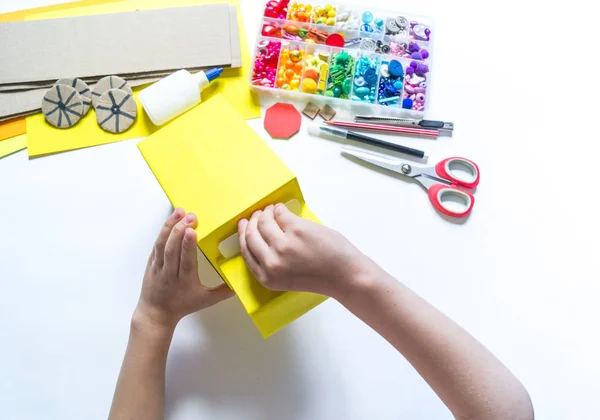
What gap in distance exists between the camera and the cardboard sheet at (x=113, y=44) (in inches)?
26.5

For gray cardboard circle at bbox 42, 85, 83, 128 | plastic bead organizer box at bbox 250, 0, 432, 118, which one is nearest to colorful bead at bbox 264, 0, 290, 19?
plastic bead organizer box at bbox 250, 0, 432, 118

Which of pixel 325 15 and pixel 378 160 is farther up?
pixel 325 15

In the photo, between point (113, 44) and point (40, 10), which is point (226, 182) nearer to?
point (113, 44)

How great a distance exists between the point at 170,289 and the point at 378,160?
1.09 ft

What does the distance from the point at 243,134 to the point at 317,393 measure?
31 centimetres

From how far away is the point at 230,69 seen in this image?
0.70m

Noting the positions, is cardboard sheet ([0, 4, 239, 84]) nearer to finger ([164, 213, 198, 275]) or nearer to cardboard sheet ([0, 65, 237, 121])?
cardboard sheet ([0, 65, 237, 121])

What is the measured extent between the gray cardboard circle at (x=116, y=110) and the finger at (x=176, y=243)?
0.26 meters

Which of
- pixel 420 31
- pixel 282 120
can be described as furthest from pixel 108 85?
pixel 420 31

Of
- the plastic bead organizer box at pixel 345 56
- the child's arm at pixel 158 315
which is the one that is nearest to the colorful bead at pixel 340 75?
the plastic bead organizer box at pixel 345 56

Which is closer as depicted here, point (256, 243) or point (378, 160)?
point (256, 243)

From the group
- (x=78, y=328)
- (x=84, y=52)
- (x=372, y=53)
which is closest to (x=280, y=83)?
(x=372, y=53)

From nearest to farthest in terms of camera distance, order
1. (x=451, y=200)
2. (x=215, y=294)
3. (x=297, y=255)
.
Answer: (x=297, y=255), (x=215, y=294), (x=451, y=200)

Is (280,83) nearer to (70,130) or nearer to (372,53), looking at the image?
(372,53)
